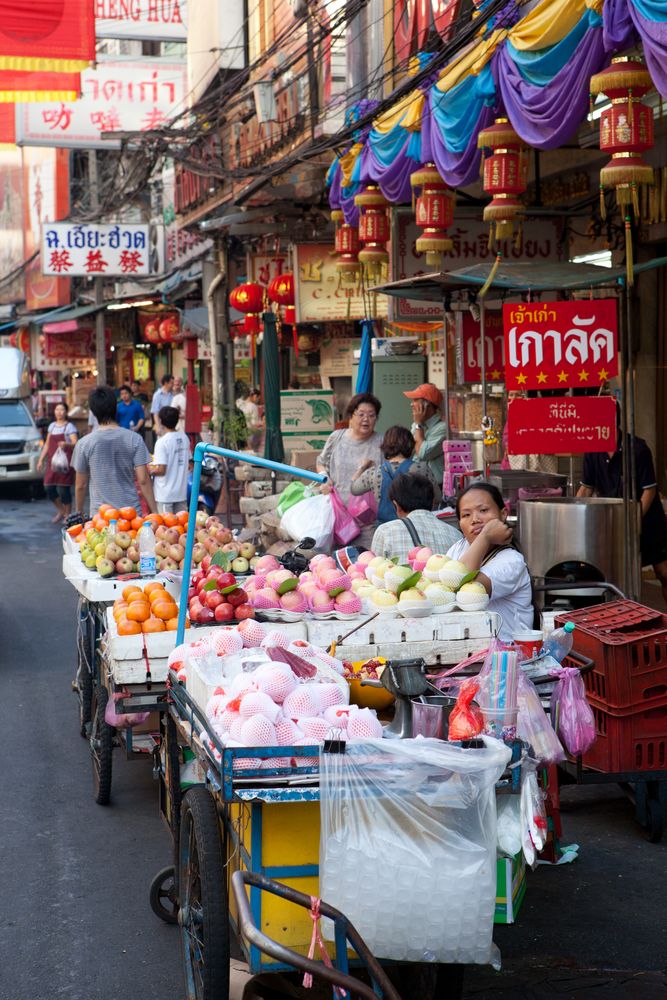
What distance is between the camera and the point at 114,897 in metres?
5.34

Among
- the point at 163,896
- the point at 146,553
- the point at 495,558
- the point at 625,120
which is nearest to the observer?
the point at 163,896

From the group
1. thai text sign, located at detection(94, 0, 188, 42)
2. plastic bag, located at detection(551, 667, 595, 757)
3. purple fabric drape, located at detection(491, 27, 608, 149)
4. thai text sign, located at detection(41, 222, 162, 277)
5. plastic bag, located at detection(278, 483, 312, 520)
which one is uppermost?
thai text sign, located at detection(94, 0, 188, 42)

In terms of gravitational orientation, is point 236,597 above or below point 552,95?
below

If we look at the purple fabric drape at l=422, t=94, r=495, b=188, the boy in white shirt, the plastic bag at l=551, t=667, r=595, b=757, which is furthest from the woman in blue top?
the boy in white shirt

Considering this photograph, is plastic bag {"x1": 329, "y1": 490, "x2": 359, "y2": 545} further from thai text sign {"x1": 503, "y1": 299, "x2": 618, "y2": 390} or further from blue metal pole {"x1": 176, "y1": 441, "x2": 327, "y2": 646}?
blue metal pole {"x1": 176, "y1": 441, "x2": 327, "y2": 646}

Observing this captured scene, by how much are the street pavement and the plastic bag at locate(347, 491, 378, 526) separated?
211cm

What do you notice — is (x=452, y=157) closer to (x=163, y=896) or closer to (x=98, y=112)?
(x=163, y=896)

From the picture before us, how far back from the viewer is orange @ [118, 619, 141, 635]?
18.0 feet

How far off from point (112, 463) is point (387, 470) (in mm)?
2275

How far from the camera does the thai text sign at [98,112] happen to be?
22.0m

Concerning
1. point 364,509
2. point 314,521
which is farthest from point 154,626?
point 364,509

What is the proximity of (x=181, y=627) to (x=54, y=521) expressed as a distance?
1537cm

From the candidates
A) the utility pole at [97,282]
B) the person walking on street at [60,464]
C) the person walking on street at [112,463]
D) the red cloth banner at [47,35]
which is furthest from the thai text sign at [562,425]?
the utility pole at [97,282]

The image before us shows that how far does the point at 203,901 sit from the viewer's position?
3637mm
